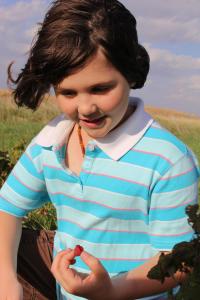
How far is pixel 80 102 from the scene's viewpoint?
6.85ft

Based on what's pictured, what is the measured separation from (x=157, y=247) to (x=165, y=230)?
85 millimetres

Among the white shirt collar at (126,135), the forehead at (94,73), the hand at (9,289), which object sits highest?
the forehead at (94,73)

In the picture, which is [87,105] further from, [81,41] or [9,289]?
[9,289]

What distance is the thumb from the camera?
5.59ft

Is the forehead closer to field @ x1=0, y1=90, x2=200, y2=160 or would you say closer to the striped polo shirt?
the striped polo shirt

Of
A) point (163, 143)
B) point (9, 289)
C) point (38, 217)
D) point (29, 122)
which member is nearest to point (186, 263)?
point (163, 143)

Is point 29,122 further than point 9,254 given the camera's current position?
Yes

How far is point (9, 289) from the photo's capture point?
8.06ft

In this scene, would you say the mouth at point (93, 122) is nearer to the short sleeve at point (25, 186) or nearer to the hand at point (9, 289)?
the short sleeve at point (25, 186)

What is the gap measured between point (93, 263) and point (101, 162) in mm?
702

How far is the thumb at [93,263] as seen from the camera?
170 centimetres

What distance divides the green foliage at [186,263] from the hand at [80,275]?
1.54ft

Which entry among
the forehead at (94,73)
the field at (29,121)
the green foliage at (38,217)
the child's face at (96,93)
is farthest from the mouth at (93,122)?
the field at (29,121)

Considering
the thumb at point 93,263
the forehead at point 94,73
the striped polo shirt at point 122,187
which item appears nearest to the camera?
the thumb at point 93,263
